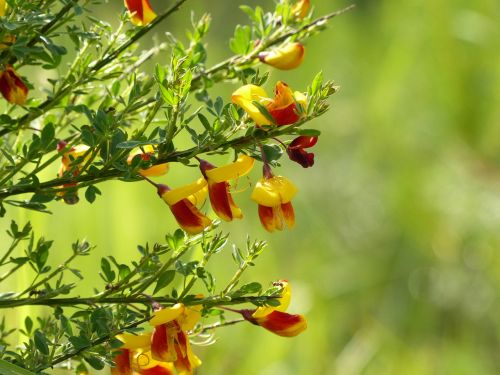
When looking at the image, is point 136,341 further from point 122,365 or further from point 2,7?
point 2,7

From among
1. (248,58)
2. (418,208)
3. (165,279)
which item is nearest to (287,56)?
(248,58)

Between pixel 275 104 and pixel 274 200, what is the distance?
0.15ft

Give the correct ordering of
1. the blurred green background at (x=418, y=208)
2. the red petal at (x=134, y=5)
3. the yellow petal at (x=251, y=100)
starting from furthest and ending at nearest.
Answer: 1. the blurred green background at (x=418, y=208)
2. the red petal at (x=134, y=5)
3. the yellow petal at (x=251, y=100)

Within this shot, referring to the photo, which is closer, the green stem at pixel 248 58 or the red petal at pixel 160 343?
the red petal at pixel 160 343

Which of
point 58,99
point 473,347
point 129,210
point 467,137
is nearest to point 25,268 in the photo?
point 58,99

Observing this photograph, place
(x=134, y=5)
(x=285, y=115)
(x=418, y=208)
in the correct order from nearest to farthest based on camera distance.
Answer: (x=285, y=115) < (x=134, y=5) < (x=418, y=208)

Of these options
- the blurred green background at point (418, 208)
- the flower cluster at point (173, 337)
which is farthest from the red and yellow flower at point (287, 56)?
the blurred green background at point (418, 208)

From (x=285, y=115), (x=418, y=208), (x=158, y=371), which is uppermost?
(x=285, y=115)

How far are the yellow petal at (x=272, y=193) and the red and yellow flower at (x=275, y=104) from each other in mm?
35

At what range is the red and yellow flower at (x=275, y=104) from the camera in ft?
1.49

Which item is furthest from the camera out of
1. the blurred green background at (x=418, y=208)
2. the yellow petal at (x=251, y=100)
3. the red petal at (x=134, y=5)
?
the blurred green background at (x=418, y=208)

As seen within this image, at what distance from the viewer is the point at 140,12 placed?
564 millimetres

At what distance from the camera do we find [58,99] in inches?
22.6

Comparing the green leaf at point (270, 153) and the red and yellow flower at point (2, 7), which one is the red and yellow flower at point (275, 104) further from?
the red and yellow flower at point (2, 7)
